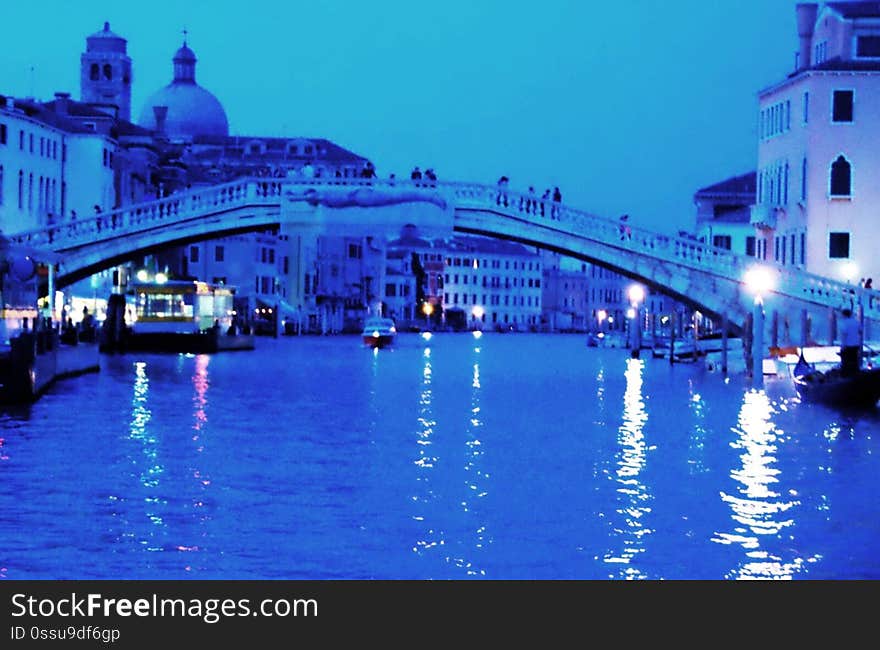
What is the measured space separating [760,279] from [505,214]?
16.8 ft

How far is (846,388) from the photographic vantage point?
25.3m

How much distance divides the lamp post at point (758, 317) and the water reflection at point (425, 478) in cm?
881

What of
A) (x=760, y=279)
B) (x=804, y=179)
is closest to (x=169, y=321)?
(x=804, y=179)

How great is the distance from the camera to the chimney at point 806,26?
156ft

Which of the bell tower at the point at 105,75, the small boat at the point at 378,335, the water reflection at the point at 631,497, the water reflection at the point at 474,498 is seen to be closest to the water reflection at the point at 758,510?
the water reflection at the point at 631,497

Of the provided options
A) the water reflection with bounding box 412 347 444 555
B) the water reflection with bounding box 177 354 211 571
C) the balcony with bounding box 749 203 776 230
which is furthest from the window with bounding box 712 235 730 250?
the water reflection with bounding box 412 347 444 555

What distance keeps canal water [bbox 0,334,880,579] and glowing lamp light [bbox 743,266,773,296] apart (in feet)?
41.1

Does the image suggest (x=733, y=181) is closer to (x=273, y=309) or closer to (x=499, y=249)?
(x=273, y=309)

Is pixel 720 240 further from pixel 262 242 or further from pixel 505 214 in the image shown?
pixel 262 242

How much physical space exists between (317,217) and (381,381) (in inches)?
371

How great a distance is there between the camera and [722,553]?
39.0ft

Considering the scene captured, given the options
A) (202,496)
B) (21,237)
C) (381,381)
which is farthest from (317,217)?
(202,496)

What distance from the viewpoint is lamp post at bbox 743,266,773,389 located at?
3541cm

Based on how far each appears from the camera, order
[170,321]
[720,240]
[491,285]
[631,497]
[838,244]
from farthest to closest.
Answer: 1. [491,285]
2. [720,240]
3. [170,321]
4. [838,244]
5. [631,497]
